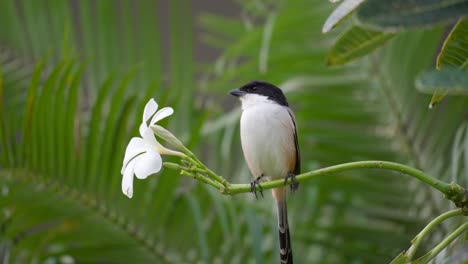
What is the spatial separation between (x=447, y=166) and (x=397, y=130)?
23cm

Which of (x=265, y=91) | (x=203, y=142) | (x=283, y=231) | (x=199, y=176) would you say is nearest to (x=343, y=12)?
(x=199, y=176)

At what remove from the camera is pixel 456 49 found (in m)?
1.09

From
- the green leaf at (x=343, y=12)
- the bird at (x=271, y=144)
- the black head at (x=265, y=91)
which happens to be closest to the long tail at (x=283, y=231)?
the bird at (x=271, y=144)

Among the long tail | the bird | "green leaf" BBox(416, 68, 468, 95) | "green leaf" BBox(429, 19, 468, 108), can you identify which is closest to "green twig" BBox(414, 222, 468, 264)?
"green leaf" BBox(429, 19, 468, 108)

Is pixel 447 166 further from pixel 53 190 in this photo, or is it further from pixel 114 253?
pixel 53 190

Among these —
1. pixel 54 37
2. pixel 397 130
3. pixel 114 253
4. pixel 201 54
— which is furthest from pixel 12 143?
pixel 201 54

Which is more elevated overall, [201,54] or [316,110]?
[201,54]

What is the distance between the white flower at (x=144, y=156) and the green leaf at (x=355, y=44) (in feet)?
1.27

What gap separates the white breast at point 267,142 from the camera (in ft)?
6.57

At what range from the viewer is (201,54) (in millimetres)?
5160

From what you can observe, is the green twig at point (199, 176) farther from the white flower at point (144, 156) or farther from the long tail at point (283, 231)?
the long tail at point (283, 231)

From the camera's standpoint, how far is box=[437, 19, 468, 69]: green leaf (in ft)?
3.50

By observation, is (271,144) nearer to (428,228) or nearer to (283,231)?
(283,231)

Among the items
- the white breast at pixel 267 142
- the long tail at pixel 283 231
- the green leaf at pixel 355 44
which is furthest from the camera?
the white breast at pixel 267 142
